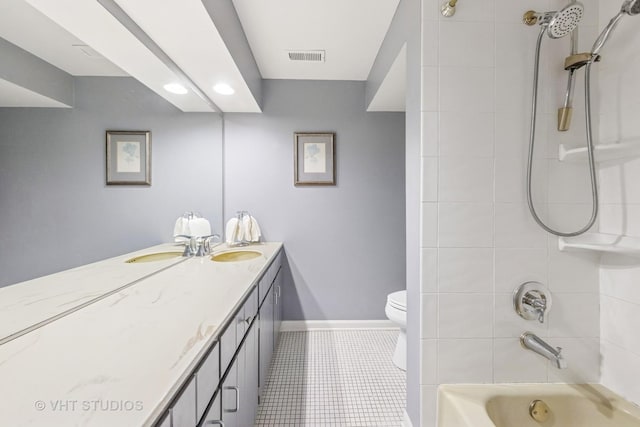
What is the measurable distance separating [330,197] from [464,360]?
172 centimetres

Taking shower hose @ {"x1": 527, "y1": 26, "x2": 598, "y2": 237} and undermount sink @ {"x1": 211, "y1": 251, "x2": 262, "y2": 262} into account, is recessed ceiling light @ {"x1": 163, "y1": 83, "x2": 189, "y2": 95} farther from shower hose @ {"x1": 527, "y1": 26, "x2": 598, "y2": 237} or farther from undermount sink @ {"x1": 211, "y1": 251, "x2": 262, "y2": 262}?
shower hose @ {"x1": 527, "y1": 26, "x2": 598, "y2": 237}

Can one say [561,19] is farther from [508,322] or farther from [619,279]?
[508,322]

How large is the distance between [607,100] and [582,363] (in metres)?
1.14

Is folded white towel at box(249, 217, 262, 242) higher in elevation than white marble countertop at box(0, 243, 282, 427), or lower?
higher

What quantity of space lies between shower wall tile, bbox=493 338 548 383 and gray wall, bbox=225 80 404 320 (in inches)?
57.3

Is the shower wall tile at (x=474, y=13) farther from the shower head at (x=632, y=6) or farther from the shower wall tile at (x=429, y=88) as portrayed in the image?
the shower head at (x=632, y=6)

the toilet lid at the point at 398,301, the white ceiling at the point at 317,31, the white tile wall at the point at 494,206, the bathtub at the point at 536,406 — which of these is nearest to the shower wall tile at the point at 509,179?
the white tile wall at the point at 494,206

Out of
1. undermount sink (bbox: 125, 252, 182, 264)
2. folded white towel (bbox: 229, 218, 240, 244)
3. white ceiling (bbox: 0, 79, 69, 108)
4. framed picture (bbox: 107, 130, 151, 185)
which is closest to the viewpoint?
white ceiling (bbox: 0, 79, 69, 108)

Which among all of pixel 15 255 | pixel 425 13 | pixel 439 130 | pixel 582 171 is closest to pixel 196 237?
pixel 15 255

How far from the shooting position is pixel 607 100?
1163 mm

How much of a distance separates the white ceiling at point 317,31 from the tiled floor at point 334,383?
239 centimetres

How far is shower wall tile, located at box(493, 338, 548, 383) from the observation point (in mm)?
1231

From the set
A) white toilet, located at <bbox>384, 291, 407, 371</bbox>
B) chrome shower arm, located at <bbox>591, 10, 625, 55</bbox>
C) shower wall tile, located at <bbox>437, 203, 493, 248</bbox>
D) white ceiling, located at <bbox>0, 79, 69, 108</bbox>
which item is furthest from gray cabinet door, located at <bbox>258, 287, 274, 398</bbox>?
chrome shower arm, located at <bbox>591, 10, 625, 55</bbox>

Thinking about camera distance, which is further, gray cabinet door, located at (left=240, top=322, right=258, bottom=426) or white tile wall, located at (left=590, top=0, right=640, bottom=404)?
gray cabinet door, located at (left=240, top=322, right=258, bottom=426)
